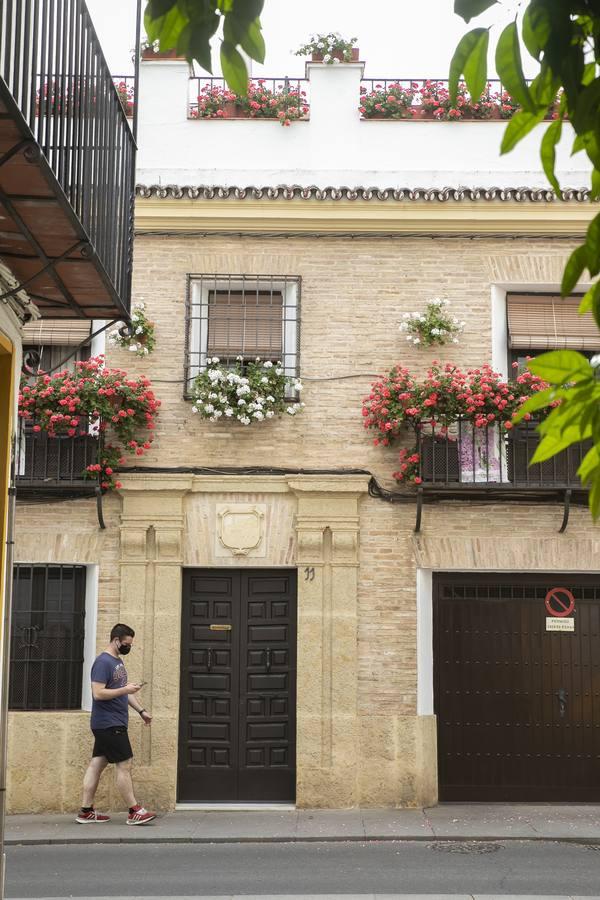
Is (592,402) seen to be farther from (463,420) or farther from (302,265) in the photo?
(302,265)

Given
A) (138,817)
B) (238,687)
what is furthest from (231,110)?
(138,817)

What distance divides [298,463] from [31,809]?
437 cm

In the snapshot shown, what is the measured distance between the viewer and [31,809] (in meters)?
12.0

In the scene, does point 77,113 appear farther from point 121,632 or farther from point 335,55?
point 335,55

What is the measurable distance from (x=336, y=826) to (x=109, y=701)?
2404 millimetres

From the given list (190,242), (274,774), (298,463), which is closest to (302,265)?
(190,242)

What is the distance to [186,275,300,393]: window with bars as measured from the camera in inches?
509

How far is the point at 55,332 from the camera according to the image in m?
13.1

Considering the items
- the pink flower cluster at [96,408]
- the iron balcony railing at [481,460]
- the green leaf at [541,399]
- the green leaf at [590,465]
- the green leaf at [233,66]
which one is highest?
the pink flower cluster at [96,408]

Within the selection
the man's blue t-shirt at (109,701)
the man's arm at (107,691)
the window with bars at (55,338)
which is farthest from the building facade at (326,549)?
the man's arm at (107,691)

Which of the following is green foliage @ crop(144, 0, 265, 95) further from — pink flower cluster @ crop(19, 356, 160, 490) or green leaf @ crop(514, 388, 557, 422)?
pink flower cluster @ crop(19, 356, 160, 490)

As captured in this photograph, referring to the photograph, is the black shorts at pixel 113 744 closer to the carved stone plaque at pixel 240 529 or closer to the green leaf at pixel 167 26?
the carved stone plaque at pixel 240 529

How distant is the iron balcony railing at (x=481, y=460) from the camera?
40.3 feet

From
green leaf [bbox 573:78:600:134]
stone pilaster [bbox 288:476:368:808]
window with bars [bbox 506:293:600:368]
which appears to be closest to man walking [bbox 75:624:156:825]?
stone pilaster [bbox 288:476:368:808]
